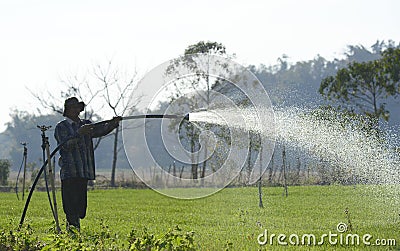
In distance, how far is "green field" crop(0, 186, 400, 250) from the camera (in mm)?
7879

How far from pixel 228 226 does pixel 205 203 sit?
21.0 feet

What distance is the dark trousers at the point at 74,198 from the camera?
9.18 metres

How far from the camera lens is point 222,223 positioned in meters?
11.5

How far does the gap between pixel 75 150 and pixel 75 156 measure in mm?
83

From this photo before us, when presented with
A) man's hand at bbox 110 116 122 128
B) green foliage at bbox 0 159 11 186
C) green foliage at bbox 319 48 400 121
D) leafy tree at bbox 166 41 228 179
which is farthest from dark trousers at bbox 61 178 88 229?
green foliage at bbox 0 159 11 186

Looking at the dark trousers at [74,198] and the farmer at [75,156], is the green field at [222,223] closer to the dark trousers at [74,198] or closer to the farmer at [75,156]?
the dark trousers at [74,198]

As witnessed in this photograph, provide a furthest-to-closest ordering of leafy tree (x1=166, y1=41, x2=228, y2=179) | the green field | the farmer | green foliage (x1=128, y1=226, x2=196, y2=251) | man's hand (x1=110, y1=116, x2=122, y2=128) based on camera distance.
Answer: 1. leafy tree (x1=166, y1=41, x2=228, y2=179)
2. the farmer
3. man's hand (x1=110, y1=116, x2=122, y2=128)
4. the green field
5. green foliage (x1=128, y1=226, x2=196, y2=251)

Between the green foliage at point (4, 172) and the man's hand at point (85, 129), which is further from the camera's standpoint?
the green foliage at point (4, 172)

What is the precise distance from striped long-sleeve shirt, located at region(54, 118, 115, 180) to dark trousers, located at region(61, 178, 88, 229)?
4.9 inches

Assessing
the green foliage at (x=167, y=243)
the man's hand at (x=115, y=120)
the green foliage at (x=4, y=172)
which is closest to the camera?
the green foliage at (x=167, y=243)

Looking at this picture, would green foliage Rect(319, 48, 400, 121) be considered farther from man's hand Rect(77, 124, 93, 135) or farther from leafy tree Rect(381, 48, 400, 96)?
man's hand Rect(77, 124, 93, 135)

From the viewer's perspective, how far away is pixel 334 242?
8.69 m

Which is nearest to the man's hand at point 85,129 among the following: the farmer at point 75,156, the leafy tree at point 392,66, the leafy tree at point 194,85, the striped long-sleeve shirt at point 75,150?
the farmer at point 75,156

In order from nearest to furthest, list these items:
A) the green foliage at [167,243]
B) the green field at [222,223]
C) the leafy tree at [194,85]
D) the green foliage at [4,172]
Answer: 1. the green foliage at [167,243]
2. the green field at [222,223]
3. the leafy tree at [194,85]
4. the green foliage at [4,172]
